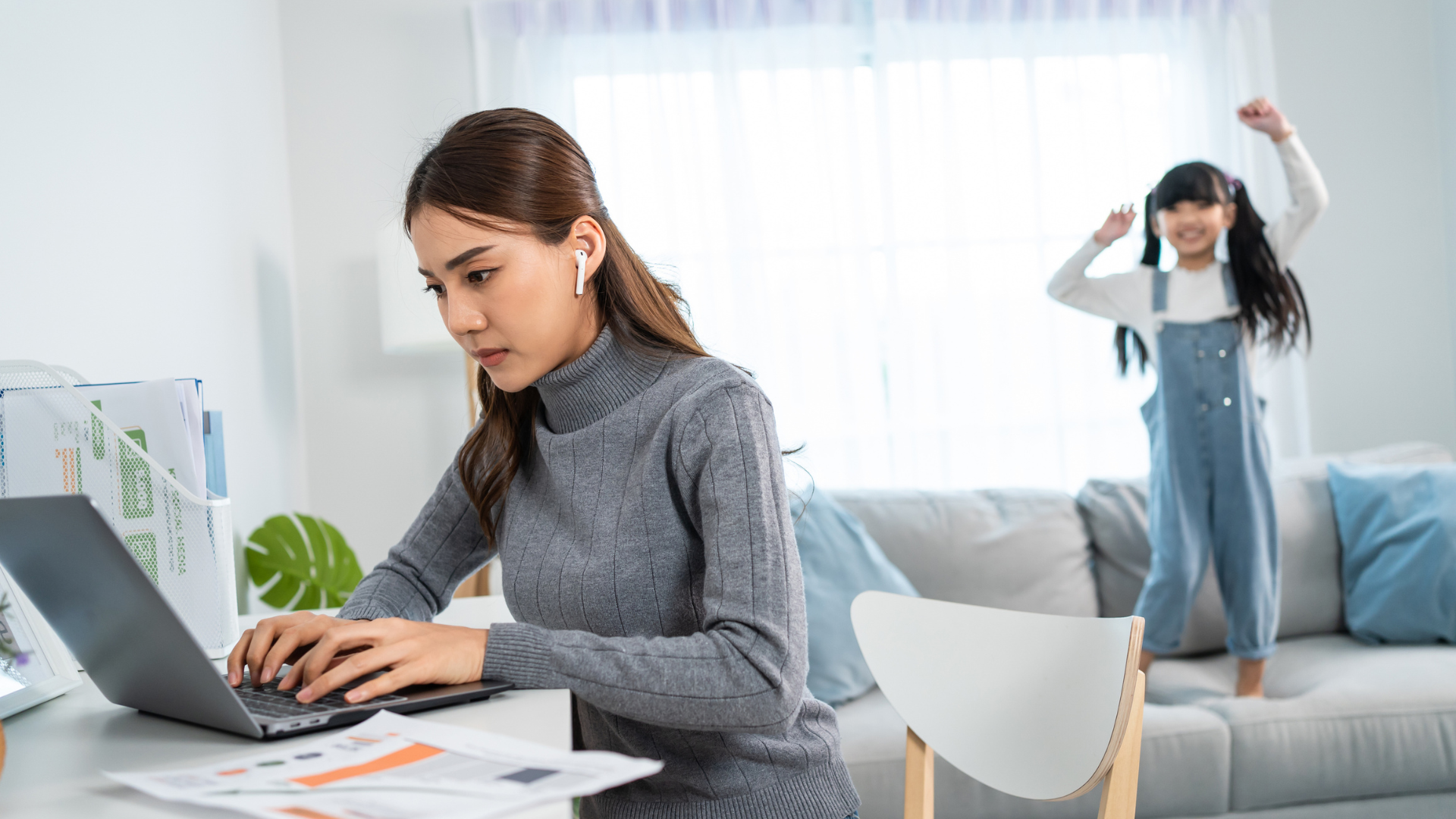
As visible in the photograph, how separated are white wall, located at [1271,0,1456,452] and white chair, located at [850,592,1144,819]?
2.72 metres

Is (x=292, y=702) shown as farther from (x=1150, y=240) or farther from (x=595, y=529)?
(x=1150, y=240)

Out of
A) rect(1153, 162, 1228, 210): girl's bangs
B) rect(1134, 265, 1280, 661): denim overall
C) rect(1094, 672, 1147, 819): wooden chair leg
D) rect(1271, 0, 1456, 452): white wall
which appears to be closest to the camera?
rect(1094, 672, 1147, 819): wooden chair leg

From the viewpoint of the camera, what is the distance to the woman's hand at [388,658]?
0.68 metres

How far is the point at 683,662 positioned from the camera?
728 mm

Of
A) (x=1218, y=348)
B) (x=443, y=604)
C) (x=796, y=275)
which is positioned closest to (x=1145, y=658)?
(x=1218, y=348)

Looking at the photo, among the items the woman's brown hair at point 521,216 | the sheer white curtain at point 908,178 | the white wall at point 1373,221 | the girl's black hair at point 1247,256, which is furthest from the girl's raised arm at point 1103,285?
the woman's brown hair at point 521,216

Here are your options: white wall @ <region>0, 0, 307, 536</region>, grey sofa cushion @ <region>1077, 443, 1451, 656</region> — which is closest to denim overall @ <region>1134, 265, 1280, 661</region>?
grey sofa cushion @ <region>1077, 443, 1451, 656</region>

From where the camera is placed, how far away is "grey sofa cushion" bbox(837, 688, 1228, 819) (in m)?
1.75

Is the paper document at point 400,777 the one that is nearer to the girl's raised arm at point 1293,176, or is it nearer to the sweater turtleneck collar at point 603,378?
the sweater turtleneck collar at point 603,378

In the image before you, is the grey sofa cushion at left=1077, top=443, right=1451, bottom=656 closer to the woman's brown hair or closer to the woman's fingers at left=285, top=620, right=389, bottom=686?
the woman's brown hair

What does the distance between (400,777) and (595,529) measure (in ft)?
1.36

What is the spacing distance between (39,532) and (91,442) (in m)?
0.39

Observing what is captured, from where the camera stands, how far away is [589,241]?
3.12 ft

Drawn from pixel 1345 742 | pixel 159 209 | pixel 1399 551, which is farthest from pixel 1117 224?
pixel 159 209
